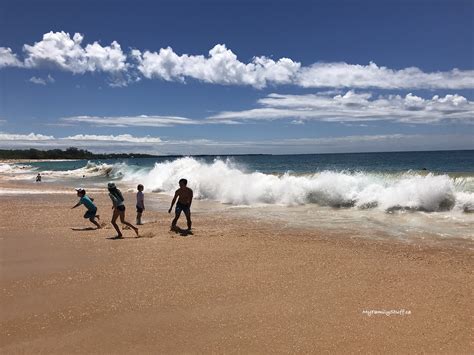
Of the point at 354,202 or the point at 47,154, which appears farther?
the point at 47,154

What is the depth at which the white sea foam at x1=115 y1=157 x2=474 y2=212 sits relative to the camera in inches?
579

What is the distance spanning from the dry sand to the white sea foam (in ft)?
20.9

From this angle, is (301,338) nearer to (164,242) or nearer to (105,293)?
(105,293)

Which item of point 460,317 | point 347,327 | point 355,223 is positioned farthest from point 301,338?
point 355,223

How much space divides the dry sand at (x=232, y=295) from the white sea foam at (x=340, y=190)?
20.9ft

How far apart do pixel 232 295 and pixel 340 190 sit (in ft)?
39.2

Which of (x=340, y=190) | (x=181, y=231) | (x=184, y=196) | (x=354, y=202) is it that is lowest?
(x=181, y=231)

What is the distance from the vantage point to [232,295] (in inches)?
231

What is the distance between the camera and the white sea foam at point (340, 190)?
48.2 feet

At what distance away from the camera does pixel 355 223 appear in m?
12.3

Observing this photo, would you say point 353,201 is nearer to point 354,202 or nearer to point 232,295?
point 354,202

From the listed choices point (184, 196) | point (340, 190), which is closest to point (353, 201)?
point (340, 190)

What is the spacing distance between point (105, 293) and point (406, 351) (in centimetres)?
399

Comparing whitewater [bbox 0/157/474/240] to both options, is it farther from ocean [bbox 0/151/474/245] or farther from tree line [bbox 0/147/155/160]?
tree line [bbox 0/147/155/160]
